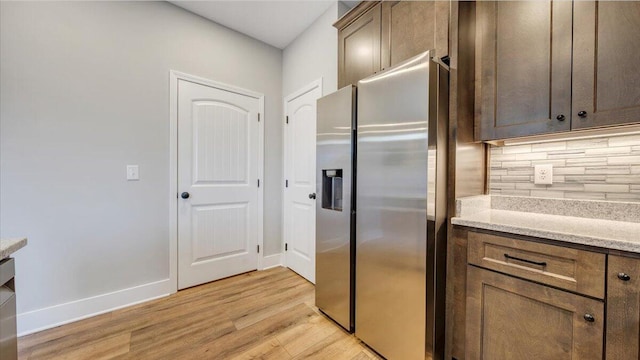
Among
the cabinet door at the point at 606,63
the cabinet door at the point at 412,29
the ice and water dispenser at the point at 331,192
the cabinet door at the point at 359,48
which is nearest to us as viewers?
the cabinet door at the point at 606,63

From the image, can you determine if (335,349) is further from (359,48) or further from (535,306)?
(359,48)

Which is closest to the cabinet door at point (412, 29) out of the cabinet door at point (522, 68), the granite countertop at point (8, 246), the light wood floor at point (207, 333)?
the cabinet door at point (522, 68)

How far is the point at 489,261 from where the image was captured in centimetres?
120

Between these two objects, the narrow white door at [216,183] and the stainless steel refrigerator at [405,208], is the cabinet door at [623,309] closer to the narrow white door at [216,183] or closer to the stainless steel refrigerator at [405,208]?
the stainless steel refrigerator at [405,208]

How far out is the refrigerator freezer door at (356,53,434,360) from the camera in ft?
4.21

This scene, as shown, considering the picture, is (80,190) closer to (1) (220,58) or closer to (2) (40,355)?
(2) (40,355)

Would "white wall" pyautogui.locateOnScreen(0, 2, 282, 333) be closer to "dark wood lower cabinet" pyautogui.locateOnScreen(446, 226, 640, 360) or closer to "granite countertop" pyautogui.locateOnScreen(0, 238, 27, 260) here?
"granite countertop" pyautogui.locateOnScreen(0, 238, 27, 260)

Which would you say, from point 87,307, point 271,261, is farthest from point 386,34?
point 87,307

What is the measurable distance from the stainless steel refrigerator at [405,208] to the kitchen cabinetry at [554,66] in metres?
0.31

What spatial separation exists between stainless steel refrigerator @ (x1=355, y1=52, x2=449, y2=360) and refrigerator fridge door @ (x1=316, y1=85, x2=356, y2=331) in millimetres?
131

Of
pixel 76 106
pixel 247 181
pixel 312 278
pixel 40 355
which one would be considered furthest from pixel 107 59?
pixel 312 278

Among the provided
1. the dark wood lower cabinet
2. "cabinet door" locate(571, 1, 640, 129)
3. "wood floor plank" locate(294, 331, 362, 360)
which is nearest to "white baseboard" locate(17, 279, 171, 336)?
"wood floor plank" locate(294, 331, 362, 360)

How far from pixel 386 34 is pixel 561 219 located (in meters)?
1.53

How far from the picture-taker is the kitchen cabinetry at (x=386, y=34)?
1426 mm
